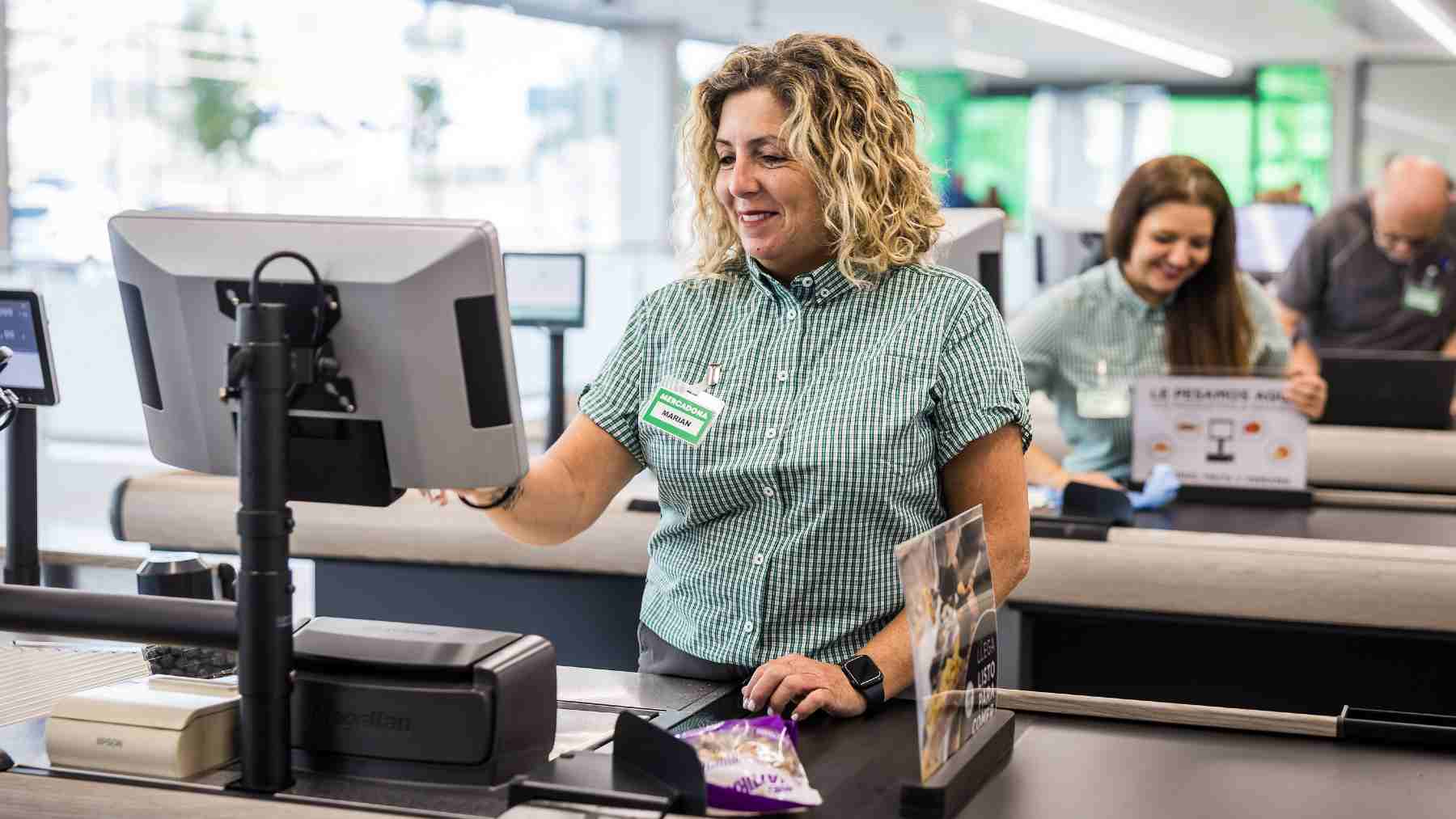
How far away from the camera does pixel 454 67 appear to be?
11.7 meters

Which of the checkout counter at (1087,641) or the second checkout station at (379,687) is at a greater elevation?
the second checkout station at (379,687)

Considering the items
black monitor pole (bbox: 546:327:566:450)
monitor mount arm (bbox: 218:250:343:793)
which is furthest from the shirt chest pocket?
black monitor pole (bbox: 546:327:566:450)

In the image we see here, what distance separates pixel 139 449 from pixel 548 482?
5.09 metres

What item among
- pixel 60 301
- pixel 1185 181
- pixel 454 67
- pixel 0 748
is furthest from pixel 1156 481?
pixel 454 67

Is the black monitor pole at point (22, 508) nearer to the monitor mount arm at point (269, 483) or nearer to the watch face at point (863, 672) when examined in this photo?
the monitor mount arm at point (269, 483)

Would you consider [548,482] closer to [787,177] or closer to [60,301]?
[787,177]

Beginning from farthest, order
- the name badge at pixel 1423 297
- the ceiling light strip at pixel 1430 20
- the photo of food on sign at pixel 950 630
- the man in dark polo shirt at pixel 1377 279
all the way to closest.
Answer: the ceiling light strip at pixel 1430 20 → the name badge at pixel 1423 297 → the man in dark polo shirt at pixel 1377 279 → the photo of food on sign at pixel 950 630

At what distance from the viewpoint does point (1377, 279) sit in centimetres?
581

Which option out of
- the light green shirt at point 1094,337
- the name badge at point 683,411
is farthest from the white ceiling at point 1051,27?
the name badge at point 683,411

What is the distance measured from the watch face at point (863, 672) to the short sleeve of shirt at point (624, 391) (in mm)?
424

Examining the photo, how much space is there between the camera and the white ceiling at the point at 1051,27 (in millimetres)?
13016

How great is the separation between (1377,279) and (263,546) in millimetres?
5193

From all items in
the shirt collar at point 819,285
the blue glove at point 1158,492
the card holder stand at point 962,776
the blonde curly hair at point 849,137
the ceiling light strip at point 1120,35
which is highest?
the ceiling light strip at point 1120,35

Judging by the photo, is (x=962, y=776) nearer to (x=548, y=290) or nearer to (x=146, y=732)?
(x=146, y=732)
